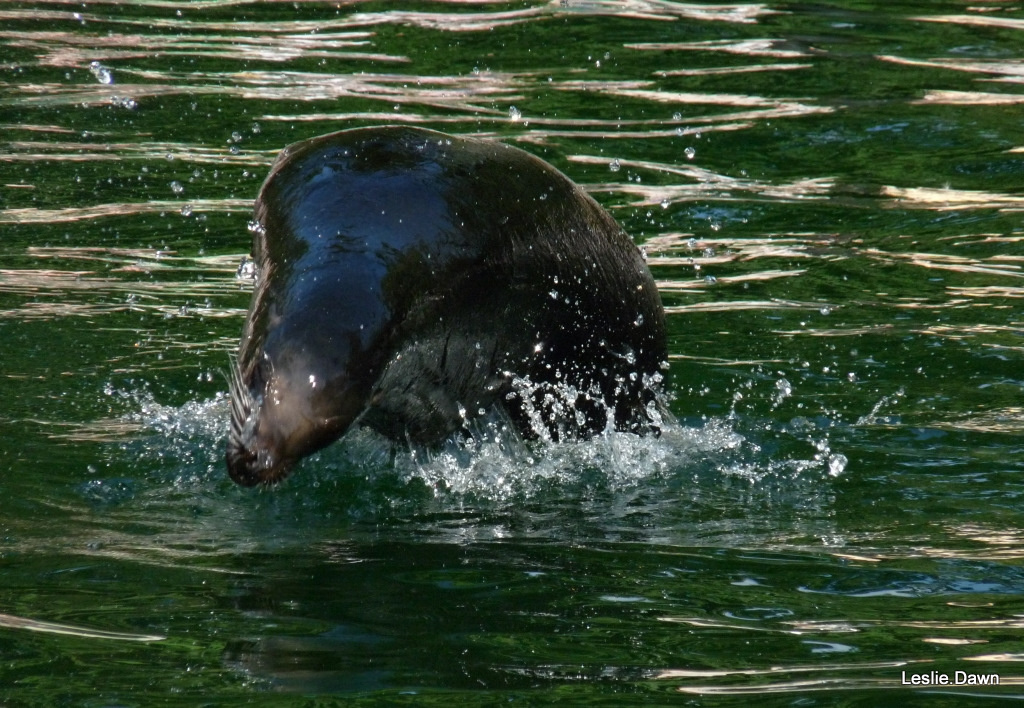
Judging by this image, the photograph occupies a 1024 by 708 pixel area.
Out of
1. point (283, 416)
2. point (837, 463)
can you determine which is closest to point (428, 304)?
point (283, 416)

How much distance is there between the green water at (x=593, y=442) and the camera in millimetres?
4539

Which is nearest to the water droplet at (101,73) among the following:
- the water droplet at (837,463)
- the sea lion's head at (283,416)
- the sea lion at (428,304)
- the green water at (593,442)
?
the green water at (593,442)

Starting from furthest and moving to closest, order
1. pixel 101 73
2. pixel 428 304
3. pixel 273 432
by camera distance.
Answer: pixel 101 73
pixel 428 304
pixel 273 432

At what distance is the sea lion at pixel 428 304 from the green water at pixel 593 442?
29cm

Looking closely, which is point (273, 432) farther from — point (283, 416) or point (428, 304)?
point (428, 304)

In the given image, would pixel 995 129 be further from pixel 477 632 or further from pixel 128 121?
pixel 477 632

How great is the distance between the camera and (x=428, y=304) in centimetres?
554

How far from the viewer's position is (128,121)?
512 inches

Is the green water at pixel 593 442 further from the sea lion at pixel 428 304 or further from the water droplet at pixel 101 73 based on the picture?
the sea lion at pixel 428 304

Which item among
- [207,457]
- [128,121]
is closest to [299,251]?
[207,457]

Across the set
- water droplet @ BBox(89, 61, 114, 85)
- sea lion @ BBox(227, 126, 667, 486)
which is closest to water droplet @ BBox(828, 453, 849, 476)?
sea lion @ BBox(227, 126, 667, 486)

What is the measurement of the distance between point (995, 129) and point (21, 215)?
7.18 meters

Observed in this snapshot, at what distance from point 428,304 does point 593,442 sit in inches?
51.6

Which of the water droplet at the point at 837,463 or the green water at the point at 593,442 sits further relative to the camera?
the water droplet at the point at 837,463
